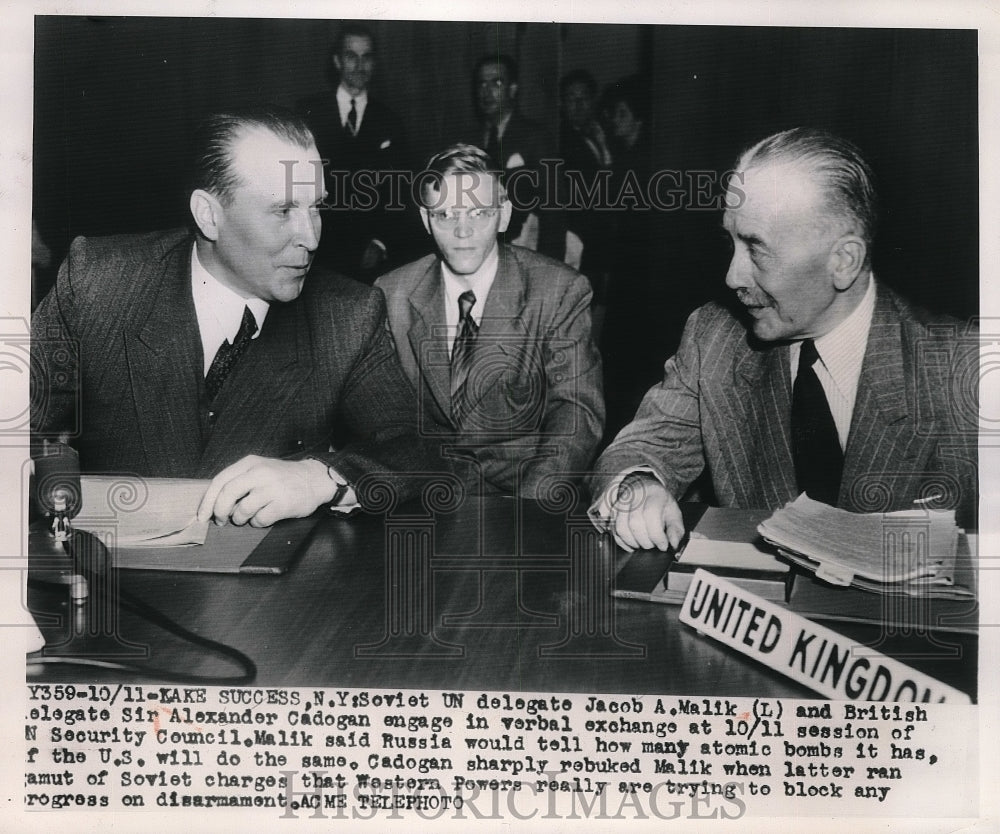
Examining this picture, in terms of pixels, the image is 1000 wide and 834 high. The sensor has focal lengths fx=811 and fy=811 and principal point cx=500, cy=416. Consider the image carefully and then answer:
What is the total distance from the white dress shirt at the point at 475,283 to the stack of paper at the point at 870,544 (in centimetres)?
87

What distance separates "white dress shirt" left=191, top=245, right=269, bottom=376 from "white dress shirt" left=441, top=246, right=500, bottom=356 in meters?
0.46

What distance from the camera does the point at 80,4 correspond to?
6.66 ft

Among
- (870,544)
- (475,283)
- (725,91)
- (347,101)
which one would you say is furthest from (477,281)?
(870,544)

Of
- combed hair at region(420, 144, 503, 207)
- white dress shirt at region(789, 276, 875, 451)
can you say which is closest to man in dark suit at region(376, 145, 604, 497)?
combed hair at region(420, 144, 503, 207)

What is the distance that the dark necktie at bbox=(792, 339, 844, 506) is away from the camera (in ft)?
6.46

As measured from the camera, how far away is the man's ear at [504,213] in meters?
1.99

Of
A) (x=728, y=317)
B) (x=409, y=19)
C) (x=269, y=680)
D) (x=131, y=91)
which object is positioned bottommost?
(x=269, y=680)

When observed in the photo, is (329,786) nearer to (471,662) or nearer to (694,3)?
(471,662)

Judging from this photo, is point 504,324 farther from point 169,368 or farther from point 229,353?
point 169,368

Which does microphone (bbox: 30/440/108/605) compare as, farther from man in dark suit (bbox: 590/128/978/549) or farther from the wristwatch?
man in dark suit (bbox: 590/128/978/549)

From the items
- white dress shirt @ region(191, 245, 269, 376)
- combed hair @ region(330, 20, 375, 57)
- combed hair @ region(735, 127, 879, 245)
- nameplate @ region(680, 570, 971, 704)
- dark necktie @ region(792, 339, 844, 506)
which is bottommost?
nameplate @ region(680, 570, 971, 704)

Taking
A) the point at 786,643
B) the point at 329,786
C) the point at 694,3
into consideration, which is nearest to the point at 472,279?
the point at 694,3

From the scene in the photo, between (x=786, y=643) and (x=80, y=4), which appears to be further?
(x=80, y=4)

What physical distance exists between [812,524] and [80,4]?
7.27 feet
